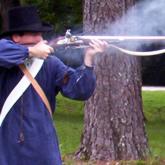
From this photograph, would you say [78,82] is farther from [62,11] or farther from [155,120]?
[62,11]

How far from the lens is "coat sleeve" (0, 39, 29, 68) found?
3.23 metres

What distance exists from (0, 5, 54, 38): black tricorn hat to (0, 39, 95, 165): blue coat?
0.47ft

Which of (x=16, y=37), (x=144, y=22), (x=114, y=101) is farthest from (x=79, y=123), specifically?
(x=16, y=37)

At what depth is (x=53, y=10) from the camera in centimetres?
1530

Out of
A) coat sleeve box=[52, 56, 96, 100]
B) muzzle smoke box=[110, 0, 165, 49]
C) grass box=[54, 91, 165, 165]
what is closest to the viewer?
coat sleeve box=[52, 56, 96, 100]

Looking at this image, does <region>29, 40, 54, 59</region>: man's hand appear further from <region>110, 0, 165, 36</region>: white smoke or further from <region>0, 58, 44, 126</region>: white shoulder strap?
<region>110, 0, 165, 36</region>: white smoke

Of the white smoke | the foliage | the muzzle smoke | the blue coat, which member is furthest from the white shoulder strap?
the foliage

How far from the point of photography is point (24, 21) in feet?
11.1

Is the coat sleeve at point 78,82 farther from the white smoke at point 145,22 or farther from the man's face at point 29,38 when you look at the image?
the white smoke at point 145,22

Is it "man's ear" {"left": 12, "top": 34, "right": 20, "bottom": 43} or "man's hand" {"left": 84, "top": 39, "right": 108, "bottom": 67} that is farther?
"man's ear" {"left": 12, "top": 34, "right": 20, "bottom": 43}

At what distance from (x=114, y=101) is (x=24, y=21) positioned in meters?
2.98

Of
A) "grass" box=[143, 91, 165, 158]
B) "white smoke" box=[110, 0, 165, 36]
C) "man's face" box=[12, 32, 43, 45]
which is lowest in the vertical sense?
"grass" box=[143, 91, 165, 158]

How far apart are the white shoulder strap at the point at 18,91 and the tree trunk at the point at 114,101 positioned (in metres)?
2.84

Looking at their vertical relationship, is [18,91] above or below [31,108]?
above
